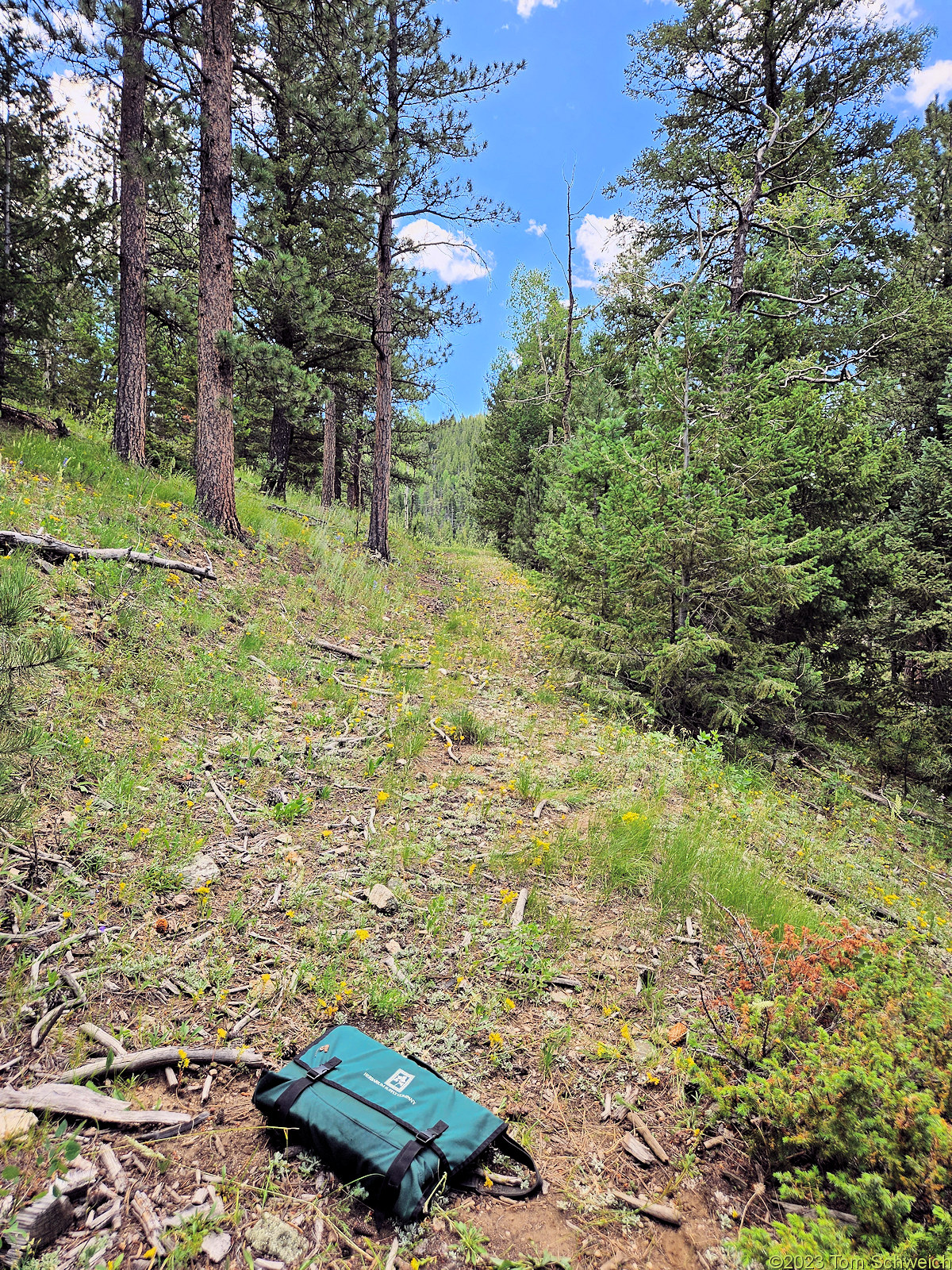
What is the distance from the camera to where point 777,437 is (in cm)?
679

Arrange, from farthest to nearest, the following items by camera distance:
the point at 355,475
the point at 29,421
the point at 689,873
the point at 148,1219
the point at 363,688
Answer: the point at 355,475 < the point at 29,421 < the point at 363,688 < the point at 689,873 < the point at 148,1219

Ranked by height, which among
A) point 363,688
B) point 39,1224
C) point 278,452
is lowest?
point 39,1224

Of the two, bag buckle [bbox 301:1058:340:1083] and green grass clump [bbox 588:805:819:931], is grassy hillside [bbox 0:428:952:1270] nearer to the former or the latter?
green grass clump [bbox 588:805:819:931]

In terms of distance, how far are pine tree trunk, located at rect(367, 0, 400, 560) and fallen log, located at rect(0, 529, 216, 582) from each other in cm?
628

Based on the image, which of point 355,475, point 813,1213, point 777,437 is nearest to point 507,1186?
point 813,1213

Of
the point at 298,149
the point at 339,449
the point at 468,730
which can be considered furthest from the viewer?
the point at 339,449

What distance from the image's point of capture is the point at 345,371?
16062mm

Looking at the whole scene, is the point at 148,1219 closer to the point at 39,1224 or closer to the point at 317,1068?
the point at 39,1224

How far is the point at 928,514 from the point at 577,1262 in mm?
11256

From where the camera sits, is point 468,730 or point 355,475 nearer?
point 468,730

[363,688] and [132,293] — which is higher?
[132,293]

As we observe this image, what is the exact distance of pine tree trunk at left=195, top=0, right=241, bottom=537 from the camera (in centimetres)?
784

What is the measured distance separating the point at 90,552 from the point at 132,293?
6.84 metres

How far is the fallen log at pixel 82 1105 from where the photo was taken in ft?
6.84
